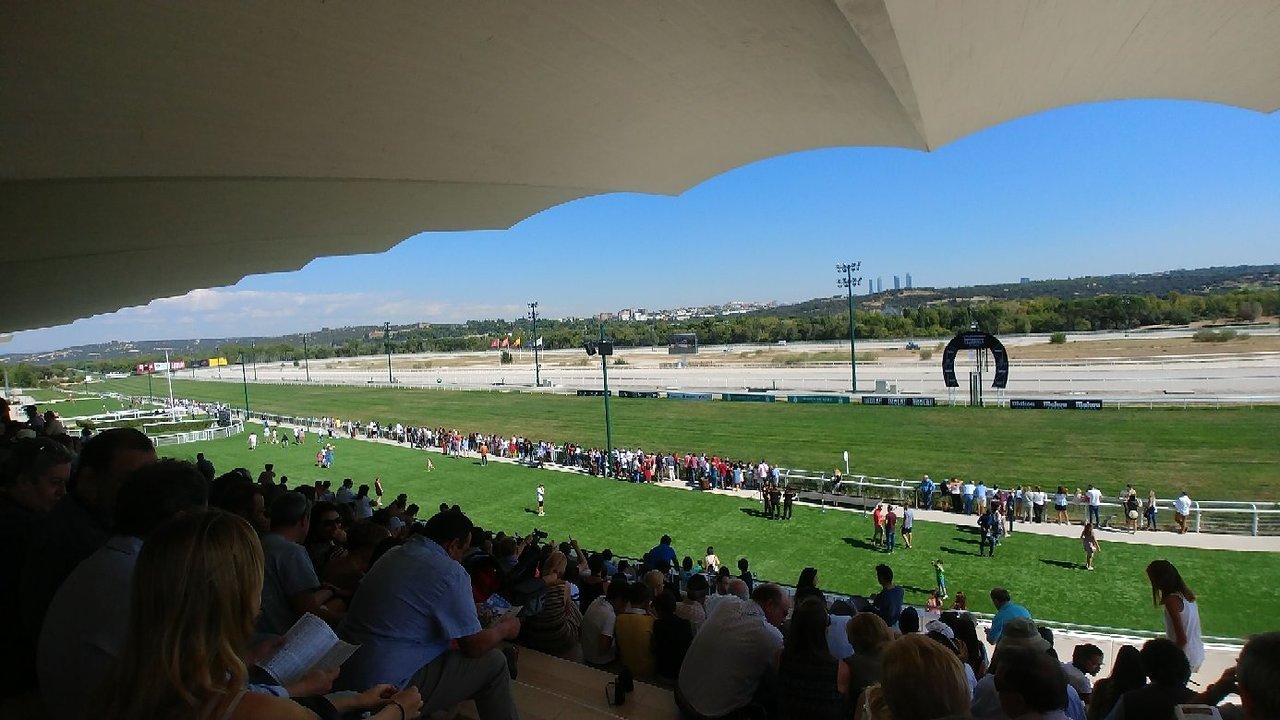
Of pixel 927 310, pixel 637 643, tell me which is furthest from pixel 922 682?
pixel 927 310

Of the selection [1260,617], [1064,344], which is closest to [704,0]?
[1260,617]

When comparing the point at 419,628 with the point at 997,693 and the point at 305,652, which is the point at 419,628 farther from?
the point at 997,693

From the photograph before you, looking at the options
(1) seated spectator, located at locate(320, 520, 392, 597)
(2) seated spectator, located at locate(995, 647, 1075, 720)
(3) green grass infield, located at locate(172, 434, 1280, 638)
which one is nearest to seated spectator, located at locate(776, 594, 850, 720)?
(2) seated spectator, located at locate(995, 647, 1075, 720)

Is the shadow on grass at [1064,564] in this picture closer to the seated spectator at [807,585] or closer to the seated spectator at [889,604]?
the seated spectator at [889,604]

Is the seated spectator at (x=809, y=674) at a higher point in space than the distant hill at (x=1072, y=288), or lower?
lower

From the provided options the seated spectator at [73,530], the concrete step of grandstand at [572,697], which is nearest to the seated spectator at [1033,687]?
the concrete step of grandstand at [572,697]

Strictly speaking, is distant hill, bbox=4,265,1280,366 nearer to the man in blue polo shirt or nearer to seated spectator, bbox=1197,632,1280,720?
the man in blue polo shirt

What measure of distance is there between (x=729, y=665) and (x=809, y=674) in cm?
44

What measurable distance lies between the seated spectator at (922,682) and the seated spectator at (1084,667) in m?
3.58

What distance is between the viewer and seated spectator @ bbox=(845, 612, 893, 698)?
3436 millimetres

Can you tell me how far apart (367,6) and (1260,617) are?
46.4 feet

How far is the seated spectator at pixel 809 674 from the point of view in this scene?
3.53 meters

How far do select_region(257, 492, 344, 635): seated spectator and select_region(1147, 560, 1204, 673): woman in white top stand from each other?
555cm

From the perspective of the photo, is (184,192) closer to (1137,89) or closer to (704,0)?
(704,0)
